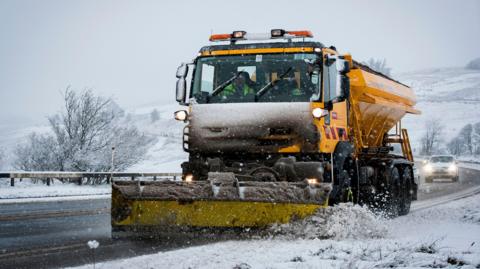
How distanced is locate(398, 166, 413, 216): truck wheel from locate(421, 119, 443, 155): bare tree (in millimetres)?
93516

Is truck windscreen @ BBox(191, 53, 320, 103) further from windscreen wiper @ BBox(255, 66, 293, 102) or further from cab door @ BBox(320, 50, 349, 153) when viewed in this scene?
cab door @ BBox(320, 50, 349, 153)

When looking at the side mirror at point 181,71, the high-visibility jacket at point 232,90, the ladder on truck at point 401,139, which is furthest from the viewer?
the ladder on truck at point 401,139

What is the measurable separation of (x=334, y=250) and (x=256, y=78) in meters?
3.73

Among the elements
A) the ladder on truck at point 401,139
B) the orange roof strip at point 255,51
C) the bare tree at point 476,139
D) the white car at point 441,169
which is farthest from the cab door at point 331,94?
the bare tree at point 476,139

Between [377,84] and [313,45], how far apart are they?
3696 mm

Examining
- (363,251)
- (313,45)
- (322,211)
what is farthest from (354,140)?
(363,251)

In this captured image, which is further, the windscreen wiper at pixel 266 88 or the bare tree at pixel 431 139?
the bare tree at pixel 431 139

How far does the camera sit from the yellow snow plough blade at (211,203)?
8.69 m

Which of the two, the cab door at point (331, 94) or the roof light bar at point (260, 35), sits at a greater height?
the roof light bar at point (260, 35)

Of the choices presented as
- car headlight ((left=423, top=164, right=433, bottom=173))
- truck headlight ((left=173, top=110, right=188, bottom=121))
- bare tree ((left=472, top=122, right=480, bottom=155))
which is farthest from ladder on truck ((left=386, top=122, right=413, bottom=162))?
bare tree ((left=472, top=122, right=480, bottom=155))

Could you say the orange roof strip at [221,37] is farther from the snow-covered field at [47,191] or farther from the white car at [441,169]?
the white car at [441,169]

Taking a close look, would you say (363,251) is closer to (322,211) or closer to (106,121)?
(322,211)

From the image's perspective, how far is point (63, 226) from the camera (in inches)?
438

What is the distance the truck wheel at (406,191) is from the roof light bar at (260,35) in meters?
5.61
